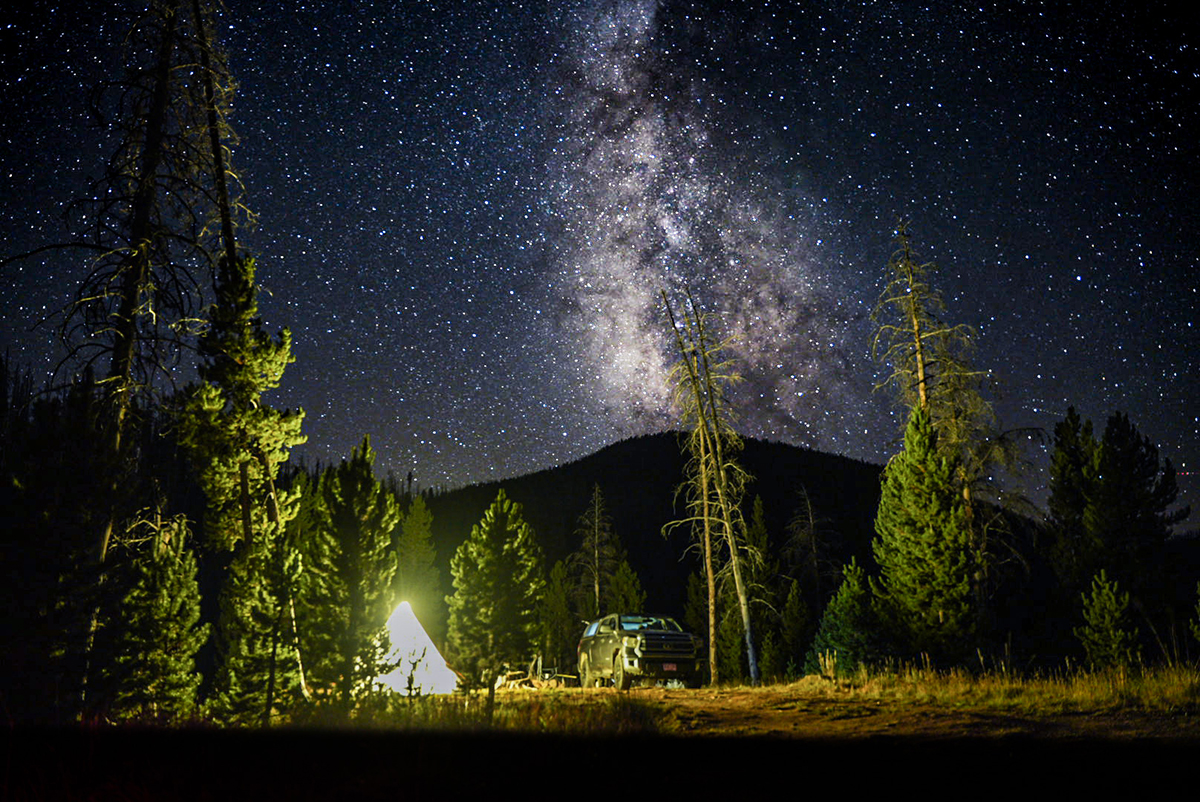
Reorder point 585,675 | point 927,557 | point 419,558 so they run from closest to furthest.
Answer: point 585,675
point 927,557
point 419,558

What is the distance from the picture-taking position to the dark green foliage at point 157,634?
1419cm

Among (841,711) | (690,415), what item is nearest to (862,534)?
(690,415)

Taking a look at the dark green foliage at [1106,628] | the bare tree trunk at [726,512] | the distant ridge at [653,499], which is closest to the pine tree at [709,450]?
the bare tree trunk at [726,512]

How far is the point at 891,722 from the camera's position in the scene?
973cm

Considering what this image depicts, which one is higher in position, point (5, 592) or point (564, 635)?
point (5, 592)

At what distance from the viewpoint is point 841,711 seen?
36.4 feet

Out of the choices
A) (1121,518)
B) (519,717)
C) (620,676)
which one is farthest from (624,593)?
(519,717)

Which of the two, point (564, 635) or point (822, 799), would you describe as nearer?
point (822, 799)

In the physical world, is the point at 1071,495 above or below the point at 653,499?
below

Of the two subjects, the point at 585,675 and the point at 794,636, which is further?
the point at 794,636

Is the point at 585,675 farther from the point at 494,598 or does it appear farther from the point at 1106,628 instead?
the point at 1106,628

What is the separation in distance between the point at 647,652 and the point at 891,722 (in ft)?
27.6

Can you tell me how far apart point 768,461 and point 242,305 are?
14001 centimetres

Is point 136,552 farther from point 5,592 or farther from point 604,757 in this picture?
point 604,757
